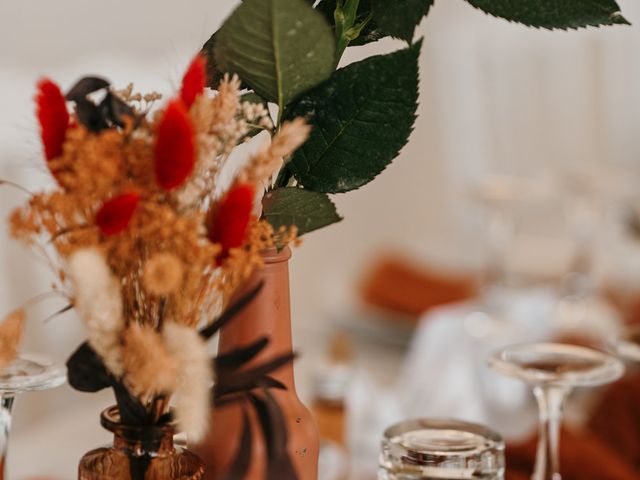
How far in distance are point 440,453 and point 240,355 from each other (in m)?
0.15

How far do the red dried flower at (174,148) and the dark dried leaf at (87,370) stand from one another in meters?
0.09

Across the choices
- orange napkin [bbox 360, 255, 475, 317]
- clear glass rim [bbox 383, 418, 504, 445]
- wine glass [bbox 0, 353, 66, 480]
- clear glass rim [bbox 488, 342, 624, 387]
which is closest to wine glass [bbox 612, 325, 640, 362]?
clear glass rim [bbox 488, 342, 624, 387]

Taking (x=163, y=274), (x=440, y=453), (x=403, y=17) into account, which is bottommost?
(x=440, y=453)

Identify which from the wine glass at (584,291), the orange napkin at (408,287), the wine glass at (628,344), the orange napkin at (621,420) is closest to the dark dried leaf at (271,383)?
the wine glass at (628,344)

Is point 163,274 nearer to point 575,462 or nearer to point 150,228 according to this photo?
point 150,228

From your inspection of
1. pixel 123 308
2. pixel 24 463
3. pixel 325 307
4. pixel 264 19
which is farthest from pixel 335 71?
pixel 325 307

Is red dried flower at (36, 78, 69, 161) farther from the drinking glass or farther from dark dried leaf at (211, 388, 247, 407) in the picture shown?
the drinking glass

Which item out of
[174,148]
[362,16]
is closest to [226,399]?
[174,148]

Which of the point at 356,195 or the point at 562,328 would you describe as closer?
the point at 562,328

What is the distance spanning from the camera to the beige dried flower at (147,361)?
0.39 metres

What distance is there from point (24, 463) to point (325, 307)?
0.91 meters

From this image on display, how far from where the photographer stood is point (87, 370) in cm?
45

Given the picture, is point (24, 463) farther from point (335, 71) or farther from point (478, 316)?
point (478, 316)

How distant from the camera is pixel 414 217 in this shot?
135 inches
